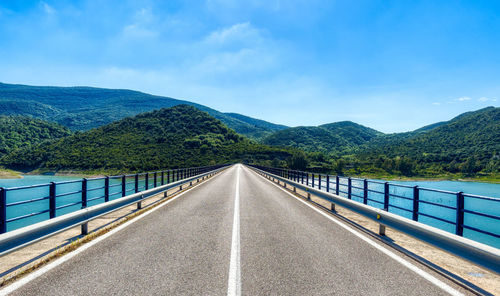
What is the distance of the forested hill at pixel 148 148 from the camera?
94.2 m

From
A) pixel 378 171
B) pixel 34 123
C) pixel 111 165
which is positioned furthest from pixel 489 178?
pixel 34 123

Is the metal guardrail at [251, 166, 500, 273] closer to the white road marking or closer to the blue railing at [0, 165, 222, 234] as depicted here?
the white road marking

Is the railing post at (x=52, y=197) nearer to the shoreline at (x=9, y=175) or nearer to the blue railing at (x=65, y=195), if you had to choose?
the blue railing at (x=65, y=195)

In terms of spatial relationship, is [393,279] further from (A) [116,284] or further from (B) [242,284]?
(A) [116,284]

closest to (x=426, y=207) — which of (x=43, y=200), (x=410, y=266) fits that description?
(x=410, y=266)

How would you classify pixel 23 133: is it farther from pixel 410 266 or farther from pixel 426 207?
pixel 410 266

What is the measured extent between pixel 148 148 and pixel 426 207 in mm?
94203

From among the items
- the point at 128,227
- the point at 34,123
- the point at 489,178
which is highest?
the point at 34,123

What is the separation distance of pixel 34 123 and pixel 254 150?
115865 millimetres

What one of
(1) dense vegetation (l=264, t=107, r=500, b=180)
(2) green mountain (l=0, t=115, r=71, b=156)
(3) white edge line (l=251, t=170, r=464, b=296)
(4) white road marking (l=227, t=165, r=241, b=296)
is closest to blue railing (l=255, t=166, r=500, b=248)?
(3) white edge line (l=251, t=170, r=464, b=296)

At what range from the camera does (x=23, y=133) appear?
447 feet

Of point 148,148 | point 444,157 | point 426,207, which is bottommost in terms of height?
point 426,207

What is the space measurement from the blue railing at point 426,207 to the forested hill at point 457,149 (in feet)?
163

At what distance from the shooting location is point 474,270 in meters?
4.86
